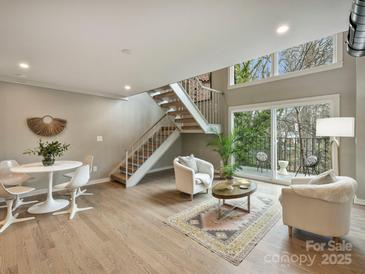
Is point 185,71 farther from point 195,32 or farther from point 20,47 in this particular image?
point 20,47

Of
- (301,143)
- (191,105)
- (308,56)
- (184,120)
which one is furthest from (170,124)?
(308,56)

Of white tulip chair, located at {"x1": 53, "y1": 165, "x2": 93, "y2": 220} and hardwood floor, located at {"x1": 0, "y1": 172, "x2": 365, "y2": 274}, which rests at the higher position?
white tulip chair, located at {"x1": 53, "y1": 165, "x2": 93, "y2": 220}

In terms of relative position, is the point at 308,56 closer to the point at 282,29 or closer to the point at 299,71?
the point at 299,71

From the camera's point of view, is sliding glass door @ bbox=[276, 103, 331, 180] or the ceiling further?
sliding glass door @ bbox=[276, 103, 331, 180]

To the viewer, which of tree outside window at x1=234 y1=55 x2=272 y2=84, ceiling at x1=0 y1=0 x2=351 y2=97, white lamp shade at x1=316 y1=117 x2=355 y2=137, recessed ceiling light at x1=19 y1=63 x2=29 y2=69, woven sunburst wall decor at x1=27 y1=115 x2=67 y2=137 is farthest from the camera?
tree outside window at x1=234 y1=55 x2=272 y2=84

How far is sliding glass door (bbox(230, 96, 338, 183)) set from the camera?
426cm

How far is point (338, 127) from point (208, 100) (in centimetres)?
376

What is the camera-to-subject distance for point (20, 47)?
2.41m

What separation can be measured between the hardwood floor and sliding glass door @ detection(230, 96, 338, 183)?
168 cm

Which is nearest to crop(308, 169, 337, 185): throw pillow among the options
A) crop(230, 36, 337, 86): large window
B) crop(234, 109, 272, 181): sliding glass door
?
crop(234, 109, 272, 181): sliding glass door

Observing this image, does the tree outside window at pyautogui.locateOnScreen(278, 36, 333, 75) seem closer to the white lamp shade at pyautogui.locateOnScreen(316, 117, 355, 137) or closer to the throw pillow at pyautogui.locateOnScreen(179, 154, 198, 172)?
the white lamp shade at pyautogui.locateOnScreen(316, 117, 355, 137)

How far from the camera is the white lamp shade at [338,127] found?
9.41 feet

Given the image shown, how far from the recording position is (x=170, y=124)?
6598 mm

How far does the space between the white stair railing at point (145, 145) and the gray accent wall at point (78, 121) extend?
0.82 ft
